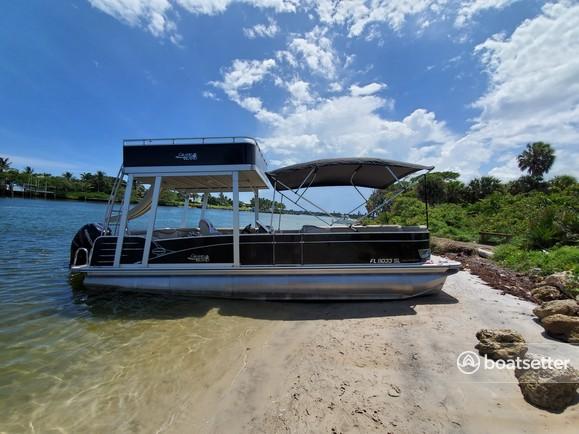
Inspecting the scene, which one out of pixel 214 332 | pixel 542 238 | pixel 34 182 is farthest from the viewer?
pixel 34 182

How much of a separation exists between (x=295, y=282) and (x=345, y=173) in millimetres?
3207

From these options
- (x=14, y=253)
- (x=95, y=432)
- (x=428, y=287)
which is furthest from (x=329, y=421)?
(x=14, y=253)

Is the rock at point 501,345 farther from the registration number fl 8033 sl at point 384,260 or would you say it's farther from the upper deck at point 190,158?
the upper deck at point 190,158

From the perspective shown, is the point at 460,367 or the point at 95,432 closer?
the point at 95,432

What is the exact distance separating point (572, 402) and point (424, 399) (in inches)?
54.1

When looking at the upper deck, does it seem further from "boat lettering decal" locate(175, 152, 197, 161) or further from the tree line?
the tree line

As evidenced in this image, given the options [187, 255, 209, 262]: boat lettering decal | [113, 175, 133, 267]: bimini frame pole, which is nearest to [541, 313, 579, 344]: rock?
[187, 255, 209, 262]: boat lettering decal

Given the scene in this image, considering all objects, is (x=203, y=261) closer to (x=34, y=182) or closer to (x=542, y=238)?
(x=542, y=238)

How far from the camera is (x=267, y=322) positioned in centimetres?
572

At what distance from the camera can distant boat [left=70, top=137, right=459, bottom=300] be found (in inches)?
264

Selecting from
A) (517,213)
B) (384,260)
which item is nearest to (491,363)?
(384,260)

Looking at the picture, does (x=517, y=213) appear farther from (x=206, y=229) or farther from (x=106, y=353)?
(x=106, y=353)

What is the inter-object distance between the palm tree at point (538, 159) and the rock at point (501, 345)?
52.0 metres

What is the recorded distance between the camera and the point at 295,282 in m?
6.76
